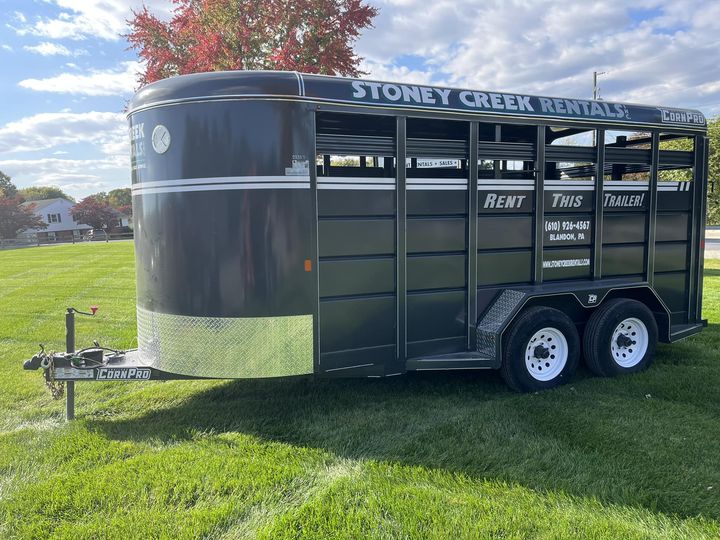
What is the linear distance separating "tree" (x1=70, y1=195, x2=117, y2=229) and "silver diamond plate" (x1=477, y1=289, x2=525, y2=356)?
59.3 meters

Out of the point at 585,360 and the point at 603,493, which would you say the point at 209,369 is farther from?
the point at 585,360

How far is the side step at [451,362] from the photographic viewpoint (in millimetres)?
4547

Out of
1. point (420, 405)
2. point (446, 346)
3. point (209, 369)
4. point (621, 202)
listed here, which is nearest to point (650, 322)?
point (621, 202)

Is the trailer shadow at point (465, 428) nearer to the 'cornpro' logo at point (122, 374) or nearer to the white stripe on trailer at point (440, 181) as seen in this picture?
the 'cornpro' logo at point (122, 374)

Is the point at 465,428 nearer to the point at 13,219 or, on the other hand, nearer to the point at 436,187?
the point at 436,187

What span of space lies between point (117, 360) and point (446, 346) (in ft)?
9.33

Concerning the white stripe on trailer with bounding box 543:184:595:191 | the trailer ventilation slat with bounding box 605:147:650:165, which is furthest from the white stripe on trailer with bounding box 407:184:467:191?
the trailer ventilation slat with bounding box 605:147:650:165

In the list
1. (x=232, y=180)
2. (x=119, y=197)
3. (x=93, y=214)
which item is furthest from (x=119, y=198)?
(x=232, y=180)

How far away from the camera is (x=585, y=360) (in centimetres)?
525

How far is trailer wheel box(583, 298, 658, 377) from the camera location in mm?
5125

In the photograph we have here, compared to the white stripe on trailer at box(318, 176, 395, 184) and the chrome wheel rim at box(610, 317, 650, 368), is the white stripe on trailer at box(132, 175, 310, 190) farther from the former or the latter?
the chrome wheel rim at box(610, 317, 650, 368)

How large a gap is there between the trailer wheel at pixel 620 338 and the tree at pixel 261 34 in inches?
229

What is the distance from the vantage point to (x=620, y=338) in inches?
209

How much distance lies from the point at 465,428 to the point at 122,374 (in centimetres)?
274
